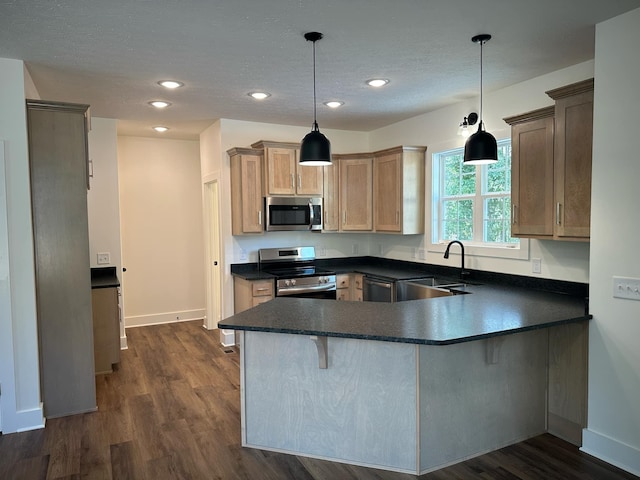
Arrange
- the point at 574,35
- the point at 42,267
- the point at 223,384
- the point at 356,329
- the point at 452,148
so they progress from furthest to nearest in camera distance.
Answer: the point at 452,148 → the point at 223,384 → the point at 42,267 → the point at 574,35 → the point at 356,329

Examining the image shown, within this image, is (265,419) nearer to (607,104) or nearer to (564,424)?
(564,424)

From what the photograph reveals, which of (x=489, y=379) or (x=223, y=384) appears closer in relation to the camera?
(x=489, y=379)

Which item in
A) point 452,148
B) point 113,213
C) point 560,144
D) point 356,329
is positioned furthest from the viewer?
point 113,213

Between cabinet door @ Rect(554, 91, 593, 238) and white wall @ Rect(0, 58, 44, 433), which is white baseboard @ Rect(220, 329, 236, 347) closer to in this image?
white wall @ Rect(0, 58, 44, 433)

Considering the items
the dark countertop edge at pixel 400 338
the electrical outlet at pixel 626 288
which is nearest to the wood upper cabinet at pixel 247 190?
the dark countertop edge at pixel 400 338

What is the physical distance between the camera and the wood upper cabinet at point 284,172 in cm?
499

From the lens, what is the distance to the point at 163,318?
257 inches

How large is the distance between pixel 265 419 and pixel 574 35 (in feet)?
10.0

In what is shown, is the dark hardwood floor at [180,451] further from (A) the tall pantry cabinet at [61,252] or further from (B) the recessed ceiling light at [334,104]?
(B) the recessed ceiling light at [334,104]

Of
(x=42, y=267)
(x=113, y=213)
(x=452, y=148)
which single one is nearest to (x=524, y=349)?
(x=452, y=148)

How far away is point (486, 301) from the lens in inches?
129

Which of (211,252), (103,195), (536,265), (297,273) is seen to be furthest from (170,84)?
(536,265)

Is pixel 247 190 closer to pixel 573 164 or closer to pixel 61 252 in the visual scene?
pixel 61 252

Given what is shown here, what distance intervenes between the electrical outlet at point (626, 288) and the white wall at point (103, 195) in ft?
15.2
